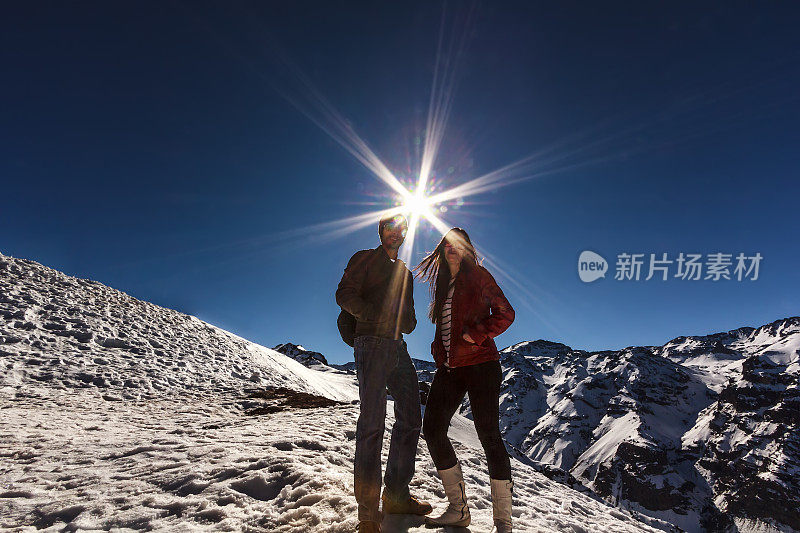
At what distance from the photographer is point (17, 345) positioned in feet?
41.9

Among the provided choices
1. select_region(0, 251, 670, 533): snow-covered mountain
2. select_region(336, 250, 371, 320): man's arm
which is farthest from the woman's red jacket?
select_region(0, 251, 670, 533): snow-covered mountain

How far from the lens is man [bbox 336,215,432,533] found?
11.3 feet

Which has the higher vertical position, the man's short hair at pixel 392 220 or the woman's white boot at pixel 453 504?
the man's short hair at pixel 392 220

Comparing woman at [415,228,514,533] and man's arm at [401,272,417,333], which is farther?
man's arm at [401,272,417,333]

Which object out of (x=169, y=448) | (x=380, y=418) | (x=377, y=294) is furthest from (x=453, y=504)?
(x=169, y=448)

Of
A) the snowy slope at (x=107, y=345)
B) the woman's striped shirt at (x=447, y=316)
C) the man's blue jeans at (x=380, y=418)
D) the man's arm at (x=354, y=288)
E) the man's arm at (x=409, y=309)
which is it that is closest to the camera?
the man's blue jeans at (x=380, y=418)

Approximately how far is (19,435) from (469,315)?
8.70 m

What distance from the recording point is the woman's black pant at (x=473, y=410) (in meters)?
3.68

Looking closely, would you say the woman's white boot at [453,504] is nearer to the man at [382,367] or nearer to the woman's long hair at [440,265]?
the man at [382,367]

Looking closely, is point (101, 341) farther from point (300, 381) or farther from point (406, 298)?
point (406, 298)

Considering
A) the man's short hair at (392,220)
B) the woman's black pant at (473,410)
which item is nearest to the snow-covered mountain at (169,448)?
the woman's black pant at (473,410)

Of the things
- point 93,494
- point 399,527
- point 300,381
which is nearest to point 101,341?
point 300,381

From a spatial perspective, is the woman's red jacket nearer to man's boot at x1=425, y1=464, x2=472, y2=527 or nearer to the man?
the man

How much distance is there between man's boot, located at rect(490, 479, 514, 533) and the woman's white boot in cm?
33
